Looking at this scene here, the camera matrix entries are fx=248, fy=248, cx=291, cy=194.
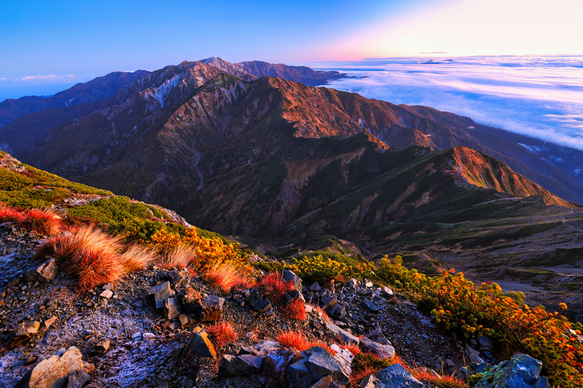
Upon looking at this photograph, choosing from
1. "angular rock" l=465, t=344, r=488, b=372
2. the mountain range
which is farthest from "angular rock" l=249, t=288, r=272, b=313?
the mountain range

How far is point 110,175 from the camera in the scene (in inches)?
5743

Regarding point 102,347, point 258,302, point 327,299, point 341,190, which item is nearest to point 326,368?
point 258,302

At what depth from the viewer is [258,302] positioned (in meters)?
6.06

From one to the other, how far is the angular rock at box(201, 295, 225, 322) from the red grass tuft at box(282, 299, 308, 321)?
5.22 ft

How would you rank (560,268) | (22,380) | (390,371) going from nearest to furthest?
(22,380)
(390,371)
(560,268)

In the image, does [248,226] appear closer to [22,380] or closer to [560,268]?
[560,268]

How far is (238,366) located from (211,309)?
1.76 meters

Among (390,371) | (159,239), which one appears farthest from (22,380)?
(390,371)

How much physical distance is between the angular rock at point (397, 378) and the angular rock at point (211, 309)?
11.0 ft

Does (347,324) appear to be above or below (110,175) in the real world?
above

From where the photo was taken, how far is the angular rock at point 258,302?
5.97m

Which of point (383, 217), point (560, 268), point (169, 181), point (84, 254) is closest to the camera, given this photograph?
point (84, 254)

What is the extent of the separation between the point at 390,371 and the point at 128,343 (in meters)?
4.57

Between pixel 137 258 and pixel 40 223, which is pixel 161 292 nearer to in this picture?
pixel 137 258
